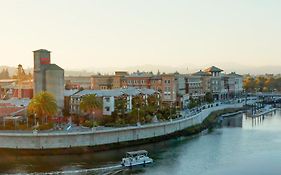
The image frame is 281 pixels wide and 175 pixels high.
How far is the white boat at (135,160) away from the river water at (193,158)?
1.47 feet

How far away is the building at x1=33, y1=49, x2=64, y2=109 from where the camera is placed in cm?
3659

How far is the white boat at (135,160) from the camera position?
24.6 meters

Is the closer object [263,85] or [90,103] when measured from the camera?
[90,103]

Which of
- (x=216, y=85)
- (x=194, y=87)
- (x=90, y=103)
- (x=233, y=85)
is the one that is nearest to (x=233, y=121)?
(x=194, y=87)

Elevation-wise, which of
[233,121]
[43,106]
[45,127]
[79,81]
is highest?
[79,81]

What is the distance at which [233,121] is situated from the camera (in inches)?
1829

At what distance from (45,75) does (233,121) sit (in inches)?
777

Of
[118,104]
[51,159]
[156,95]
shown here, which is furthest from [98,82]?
[51,159]

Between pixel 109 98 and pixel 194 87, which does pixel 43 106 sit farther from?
pixel 194 87

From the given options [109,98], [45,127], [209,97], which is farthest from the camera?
[209,97]

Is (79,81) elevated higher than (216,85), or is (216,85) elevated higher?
(79,81)

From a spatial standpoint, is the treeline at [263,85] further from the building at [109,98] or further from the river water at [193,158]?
the river water at [193,158]

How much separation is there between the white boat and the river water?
0.45 meters

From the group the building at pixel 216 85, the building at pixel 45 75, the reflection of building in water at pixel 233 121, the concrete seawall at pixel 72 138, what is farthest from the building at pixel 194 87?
the concrete seawall at pixel 72 138
